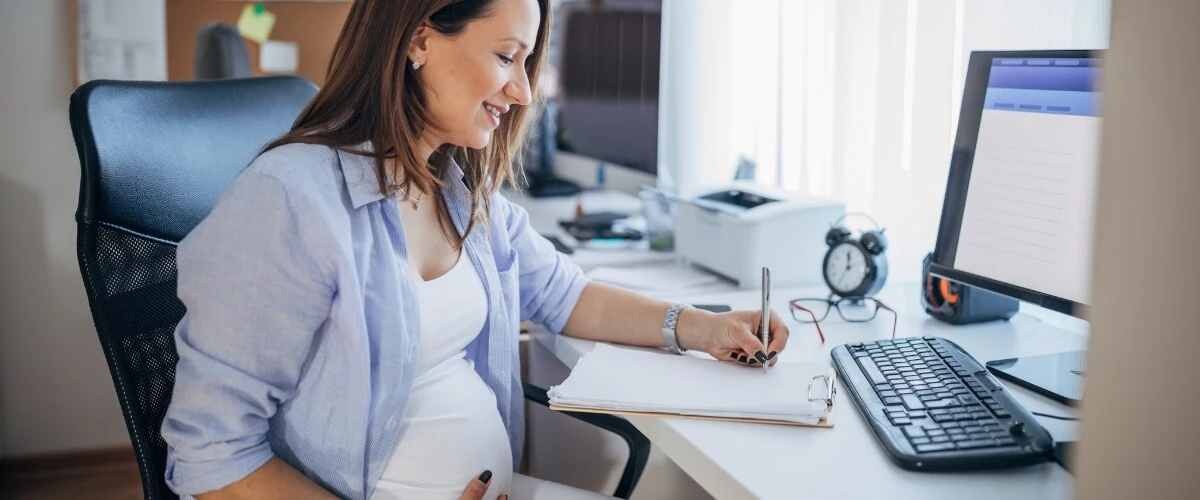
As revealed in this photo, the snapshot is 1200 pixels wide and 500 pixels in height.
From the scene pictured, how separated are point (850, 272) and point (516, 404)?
0.61 meters

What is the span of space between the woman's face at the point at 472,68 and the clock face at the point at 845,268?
70 centimetres

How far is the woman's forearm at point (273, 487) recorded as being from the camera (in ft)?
3.48

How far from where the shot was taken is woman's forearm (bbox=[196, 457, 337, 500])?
106cm

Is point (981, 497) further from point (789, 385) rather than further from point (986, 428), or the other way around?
point (789, 385)

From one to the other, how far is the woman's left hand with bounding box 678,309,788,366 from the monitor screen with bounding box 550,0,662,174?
993 millimetres

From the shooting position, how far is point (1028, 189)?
134cm

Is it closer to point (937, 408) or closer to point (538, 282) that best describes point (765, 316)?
point (937, 408)

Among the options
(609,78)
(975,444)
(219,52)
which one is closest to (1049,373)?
(975,444)

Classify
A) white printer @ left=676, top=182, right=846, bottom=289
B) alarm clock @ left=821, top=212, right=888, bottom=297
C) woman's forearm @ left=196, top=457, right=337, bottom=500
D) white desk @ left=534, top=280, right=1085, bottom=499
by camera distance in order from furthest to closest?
white printer @ left=676, top=182, right=846, bottom=289 → alarm clock @ left=821, top=212, right=888, bottom=297 → woman's forearm @ left=196, top=457, right=337, bottom=500 → white desk @ left=534, top=280, right=1085, bottom=499

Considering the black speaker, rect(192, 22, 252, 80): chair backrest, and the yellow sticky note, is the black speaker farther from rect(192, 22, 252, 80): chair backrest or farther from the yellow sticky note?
the yellow sticky note

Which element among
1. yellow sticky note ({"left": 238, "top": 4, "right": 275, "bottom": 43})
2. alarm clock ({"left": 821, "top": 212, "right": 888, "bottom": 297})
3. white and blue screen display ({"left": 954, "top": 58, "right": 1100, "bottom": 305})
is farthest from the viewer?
yellow sticky note ({"left": 238, "top": 4, "right": 275, "bottom": 43})

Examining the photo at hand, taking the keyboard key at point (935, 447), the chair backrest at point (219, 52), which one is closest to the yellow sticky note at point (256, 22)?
the chair backrest at point (219, 52)

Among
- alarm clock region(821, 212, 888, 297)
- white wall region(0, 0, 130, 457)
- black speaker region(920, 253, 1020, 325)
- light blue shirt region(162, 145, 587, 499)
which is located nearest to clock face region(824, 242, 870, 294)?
alarm clock region(821, 212, 888, 297)

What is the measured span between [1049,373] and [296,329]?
36.1 inches
